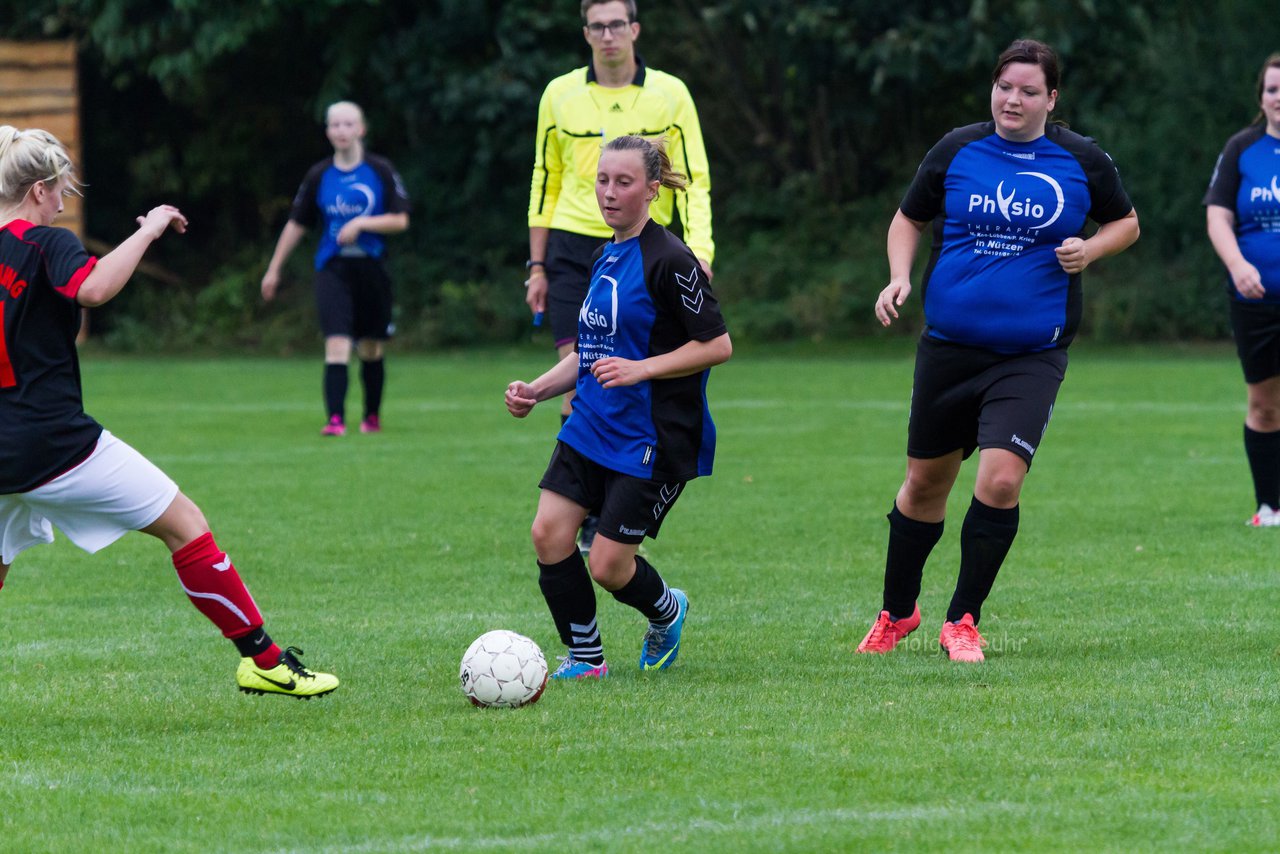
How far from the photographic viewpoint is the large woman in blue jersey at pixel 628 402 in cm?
575

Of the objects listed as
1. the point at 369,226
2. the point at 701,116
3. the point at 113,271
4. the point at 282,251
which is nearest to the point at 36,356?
the point at 113,271

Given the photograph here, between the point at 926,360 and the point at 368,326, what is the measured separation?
27.9 ft

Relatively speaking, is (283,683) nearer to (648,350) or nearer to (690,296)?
(648,350)

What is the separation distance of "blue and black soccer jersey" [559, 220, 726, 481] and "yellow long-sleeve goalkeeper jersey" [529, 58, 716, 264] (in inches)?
97.7

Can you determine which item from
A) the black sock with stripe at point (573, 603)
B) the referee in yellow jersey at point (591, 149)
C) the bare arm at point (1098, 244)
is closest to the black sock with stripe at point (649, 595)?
the black sock with stripe at point (573, 603)

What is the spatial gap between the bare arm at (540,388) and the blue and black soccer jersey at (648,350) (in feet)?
0.30

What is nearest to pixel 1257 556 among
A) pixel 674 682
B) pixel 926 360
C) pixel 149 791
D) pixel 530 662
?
pixel 926 360

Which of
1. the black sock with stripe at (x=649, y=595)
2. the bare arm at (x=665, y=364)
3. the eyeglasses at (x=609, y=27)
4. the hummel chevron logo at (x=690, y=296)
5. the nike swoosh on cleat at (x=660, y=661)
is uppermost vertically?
the eyeglasses at (x=609, y=27)

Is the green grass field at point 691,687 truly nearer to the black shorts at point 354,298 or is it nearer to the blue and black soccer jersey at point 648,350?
the blue and black soccer jersey at point 648,350

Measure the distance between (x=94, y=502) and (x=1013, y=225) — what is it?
9.55ft

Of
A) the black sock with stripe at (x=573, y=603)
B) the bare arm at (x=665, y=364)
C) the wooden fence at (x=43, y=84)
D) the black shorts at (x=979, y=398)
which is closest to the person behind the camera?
the bare arm at (x=665, y=364)

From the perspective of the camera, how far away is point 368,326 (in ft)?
46.8

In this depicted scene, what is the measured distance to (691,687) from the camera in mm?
5719

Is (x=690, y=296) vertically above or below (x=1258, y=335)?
above
